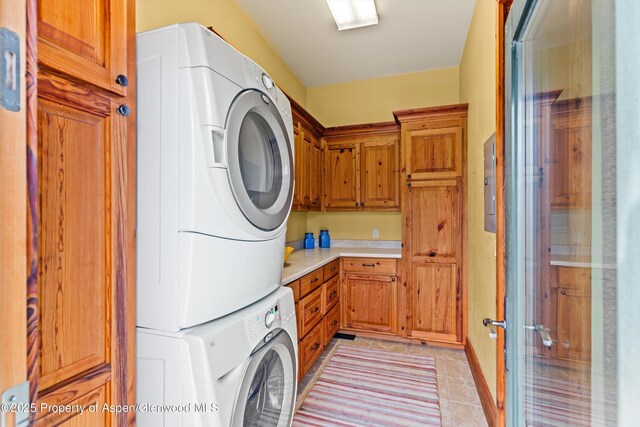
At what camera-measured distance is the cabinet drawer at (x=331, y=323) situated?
269cm

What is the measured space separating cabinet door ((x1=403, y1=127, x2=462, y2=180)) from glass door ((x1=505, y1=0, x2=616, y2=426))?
196 centimetres

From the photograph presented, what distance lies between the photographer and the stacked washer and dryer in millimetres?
947

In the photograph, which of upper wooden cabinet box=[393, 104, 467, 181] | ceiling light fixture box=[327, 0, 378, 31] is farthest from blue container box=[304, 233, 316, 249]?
ceiling light fixture box=[327, 0, 378, 31]

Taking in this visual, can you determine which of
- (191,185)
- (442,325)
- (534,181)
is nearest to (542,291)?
(534,181)

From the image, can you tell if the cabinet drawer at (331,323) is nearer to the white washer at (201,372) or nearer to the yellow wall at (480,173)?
the yellow wall at (480,173)

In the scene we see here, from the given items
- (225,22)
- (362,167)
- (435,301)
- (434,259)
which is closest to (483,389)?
(435,301)

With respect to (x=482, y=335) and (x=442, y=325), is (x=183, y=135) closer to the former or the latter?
(x=482, y=335)

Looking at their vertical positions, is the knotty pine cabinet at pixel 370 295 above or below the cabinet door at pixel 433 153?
below

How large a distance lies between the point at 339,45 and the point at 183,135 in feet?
8.26

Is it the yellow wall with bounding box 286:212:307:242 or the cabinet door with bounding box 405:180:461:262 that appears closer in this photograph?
the cabinet door with bounding box 405:180:461:262

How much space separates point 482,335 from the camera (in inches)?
83.4

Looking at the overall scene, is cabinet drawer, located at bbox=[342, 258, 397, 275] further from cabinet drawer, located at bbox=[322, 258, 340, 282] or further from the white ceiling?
the white ceiling

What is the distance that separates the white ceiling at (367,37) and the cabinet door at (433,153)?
89 cm

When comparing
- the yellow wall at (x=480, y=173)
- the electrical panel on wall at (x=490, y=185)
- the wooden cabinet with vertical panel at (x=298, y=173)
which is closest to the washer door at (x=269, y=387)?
the yellow wall at (x=480, y=173)
